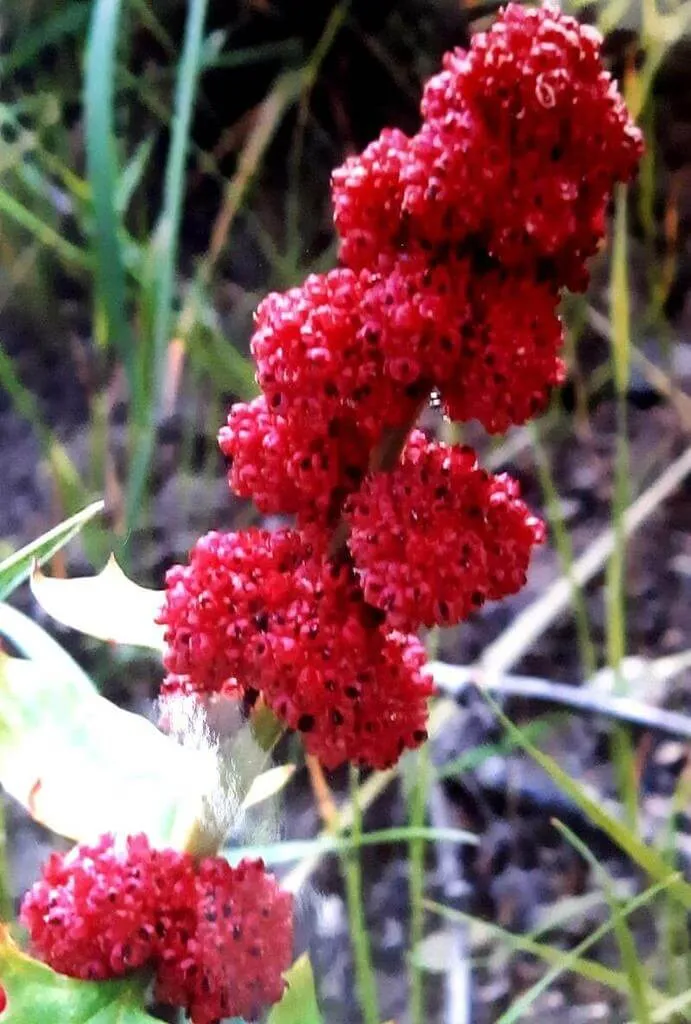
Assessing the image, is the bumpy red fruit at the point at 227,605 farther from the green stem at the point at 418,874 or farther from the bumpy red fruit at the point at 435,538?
the green stem at the point at 418,874

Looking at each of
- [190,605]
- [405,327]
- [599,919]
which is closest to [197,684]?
[190,605]

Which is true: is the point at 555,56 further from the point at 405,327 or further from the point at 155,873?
the point at 155,873

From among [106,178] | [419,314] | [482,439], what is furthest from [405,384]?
[106,178]

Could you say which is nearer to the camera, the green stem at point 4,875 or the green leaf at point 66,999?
the green leaf at point 66,999

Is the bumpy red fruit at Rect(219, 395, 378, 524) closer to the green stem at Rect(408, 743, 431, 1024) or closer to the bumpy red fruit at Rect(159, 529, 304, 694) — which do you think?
the bumpy red fruit at Rect(159, 529, 304, 694)

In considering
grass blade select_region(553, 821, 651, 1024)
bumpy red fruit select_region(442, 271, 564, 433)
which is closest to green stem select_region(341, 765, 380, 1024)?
grass blade select_region(553, 821, 651, 1024)

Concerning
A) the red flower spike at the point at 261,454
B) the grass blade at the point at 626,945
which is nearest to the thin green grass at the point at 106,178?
the red flower spike at the point at 261,454

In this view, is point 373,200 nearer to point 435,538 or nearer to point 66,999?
point 435,538
